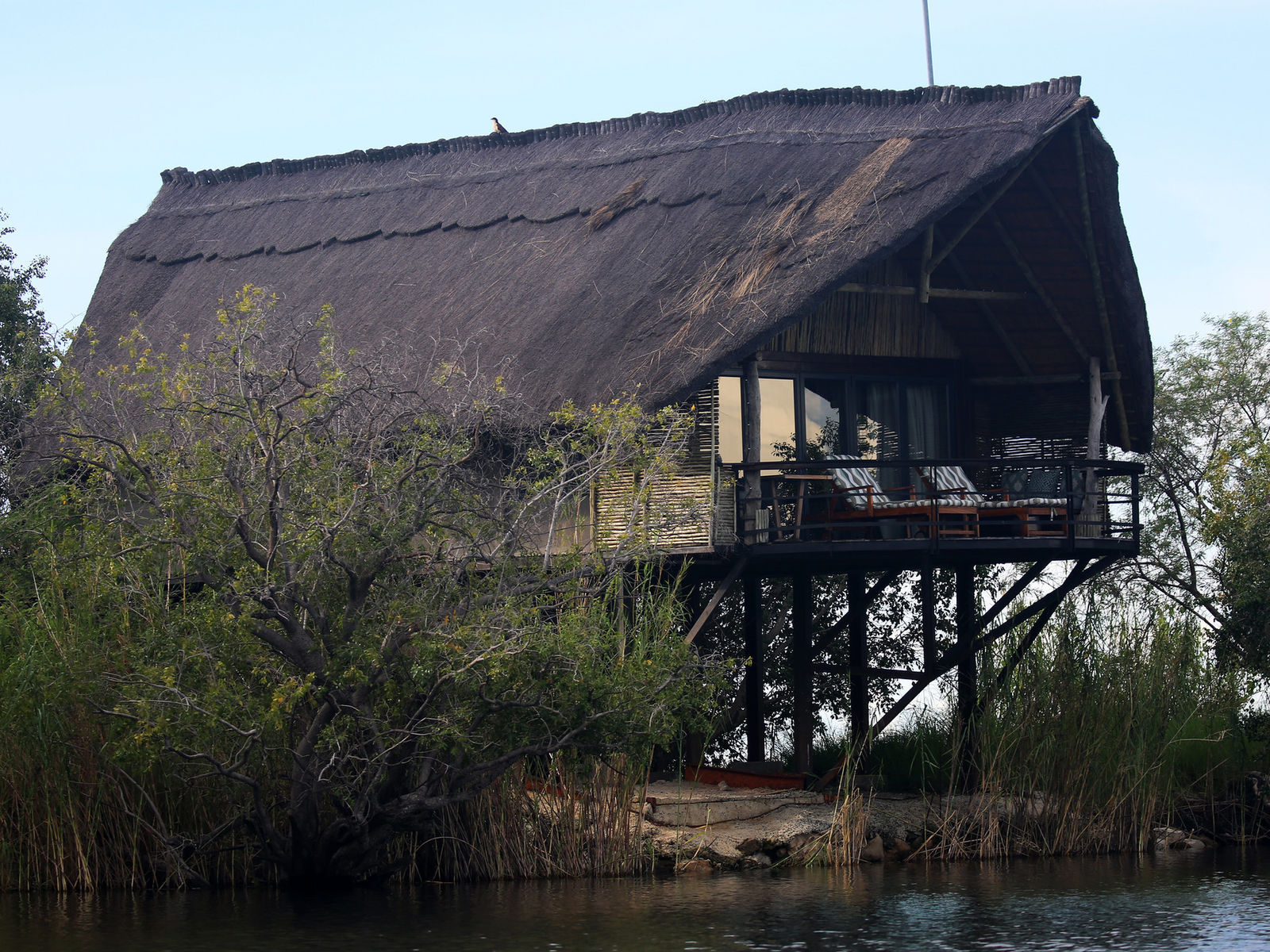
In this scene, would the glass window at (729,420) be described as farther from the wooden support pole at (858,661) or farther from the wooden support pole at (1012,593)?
the wooden support pole at (1012,593)

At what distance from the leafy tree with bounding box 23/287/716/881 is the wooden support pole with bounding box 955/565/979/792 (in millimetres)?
4091

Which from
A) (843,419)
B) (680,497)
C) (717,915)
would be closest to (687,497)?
(680,497)

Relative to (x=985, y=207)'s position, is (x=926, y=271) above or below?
below

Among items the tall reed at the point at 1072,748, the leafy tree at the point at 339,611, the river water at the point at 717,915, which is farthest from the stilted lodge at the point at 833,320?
the river water at the point at 717,915

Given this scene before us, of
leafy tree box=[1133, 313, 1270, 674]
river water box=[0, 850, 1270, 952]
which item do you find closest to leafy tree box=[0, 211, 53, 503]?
river water box=[0, 850, 1270, 952]

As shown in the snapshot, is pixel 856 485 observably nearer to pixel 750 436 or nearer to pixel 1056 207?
pixel 750 436

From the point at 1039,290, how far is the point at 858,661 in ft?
14.9

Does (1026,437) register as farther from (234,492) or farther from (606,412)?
(234,492)

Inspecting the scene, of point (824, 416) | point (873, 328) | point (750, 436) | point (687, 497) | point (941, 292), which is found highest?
point (941, 292)

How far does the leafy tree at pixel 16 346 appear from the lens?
20.0 m

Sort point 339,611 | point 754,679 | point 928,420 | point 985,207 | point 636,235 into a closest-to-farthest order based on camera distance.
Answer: point 339,611, point 985,207, point 636,235, point 928,420, point 754,679

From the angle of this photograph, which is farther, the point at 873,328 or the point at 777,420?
the point at 873,328

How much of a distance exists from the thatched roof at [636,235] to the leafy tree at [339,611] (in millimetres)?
2599

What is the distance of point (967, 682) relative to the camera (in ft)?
61.5
